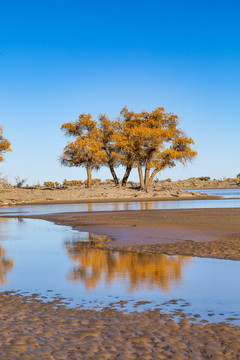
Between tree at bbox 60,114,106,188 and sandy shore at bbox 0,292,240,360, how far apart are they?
45.3 metres

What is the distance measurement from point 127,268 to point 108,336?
4014mm

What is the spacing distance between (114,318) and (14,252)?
6557 millimetres

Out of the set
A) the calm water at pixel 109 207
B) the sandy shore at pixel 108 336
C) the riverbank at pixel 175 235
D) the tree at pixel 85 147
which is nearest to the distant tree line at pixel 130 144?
the tree at pixel 85 147

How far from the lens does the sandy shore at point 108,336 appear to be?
463 centimetres

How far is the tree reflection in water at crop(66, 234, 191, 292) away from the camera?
26.2 feet

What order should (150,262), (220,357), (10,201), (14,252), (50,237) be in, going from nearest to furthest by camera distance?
(220,357) < (150,262) < (14,252) < (50,237) < (10,201)

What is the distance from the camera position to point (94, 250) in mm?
11867

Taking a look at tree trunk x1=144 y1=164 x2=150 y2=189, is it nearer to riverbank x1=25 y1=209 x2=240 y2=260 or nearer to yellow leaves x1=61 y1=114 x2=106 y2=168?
yellow leaves x1=61 y1=114 x2=106 y2=168

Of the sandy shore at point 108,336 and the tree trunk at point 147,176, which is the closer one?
the sandy shore at point 108,336

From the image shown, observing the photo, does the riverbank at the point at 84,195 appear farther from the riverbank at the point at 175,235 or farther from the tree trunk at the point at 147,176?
the riverbank at the point at 175,235

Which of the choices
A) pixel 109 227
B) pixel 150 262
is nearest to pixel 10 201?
pixel 109 227

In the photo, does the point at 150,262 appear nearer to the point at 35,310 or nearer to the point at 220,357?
the point at 35,310

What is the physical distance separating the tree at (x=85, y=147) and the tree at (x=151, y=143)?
2.73m

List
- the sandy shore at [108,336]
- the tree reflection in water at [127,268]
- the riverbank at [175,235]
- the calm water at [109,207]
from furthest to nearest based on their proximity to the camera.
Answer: the calm water at [109,207] → the riverbank at [175,235] → the tree reflection in water at [127,268] → the sandy shore at [108,336]
